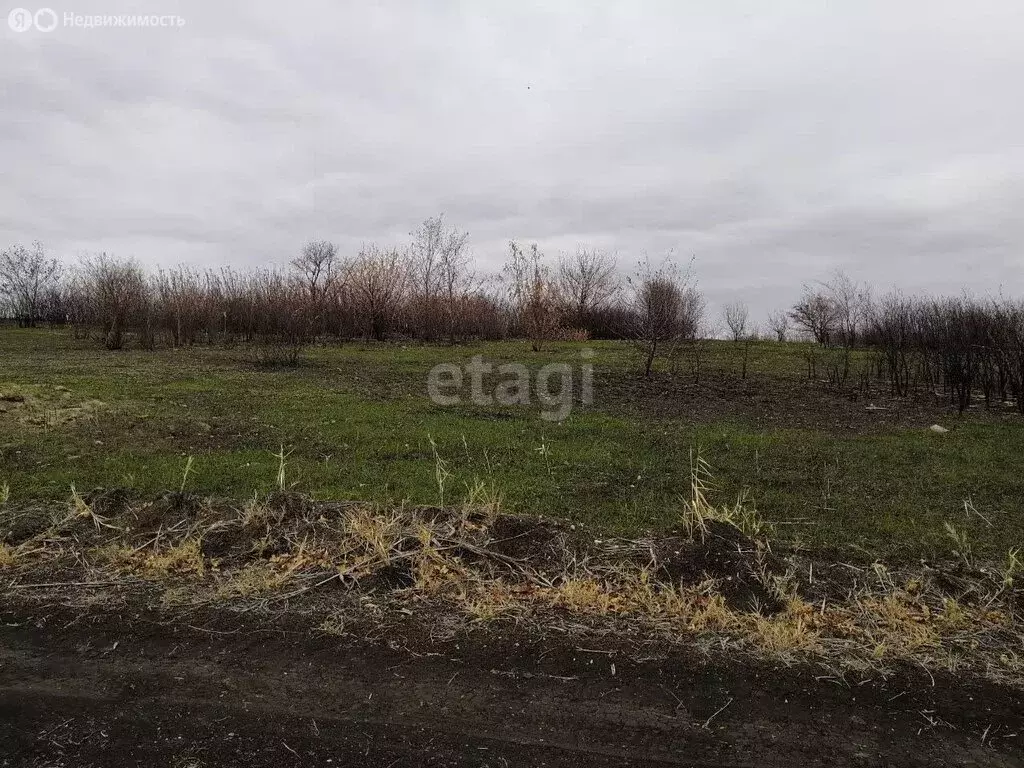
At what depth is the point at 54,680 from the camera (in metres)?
2.80

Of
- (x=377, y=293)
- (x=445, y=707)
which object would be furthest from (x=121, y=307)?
(x=445, y=707)

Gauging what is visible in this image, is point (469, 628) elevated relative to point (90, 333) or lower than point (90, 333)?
lower

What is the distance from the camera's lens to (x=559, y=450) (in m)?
7.42

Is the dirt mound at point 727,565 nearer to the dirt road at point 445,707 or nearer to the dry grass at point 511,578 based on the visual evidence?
the dry grass at point 511,578

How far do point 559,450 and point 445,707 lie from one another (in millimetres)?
4851

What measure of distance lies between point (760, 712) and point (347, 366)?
1455 cm

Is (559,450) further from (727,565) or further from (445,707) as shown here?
(445,707)

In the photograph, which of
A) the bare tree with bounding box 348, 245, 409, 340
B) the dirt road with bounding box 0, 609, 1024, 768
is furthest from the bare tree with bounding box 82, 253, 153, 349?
the dirt road with bounding box 0, 609, 1024, 768

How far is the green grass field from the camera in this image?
5.35m

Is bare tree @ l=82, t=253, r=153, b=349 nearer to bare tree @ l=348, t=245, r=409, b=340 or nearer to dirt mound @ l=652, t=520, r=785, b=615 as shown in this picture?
bare tree @ l=348, t=245, r=409, b=340

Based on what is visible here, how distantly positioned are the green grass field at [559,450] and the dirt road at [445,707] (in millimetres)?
1838

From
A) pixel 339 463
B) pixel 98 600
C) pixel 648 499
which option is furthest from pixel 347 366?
pixel 98 600

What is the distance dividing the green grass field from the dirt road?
72.3 inches

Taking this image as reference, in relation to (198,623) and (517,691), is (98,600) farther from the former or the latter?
(517,691)
